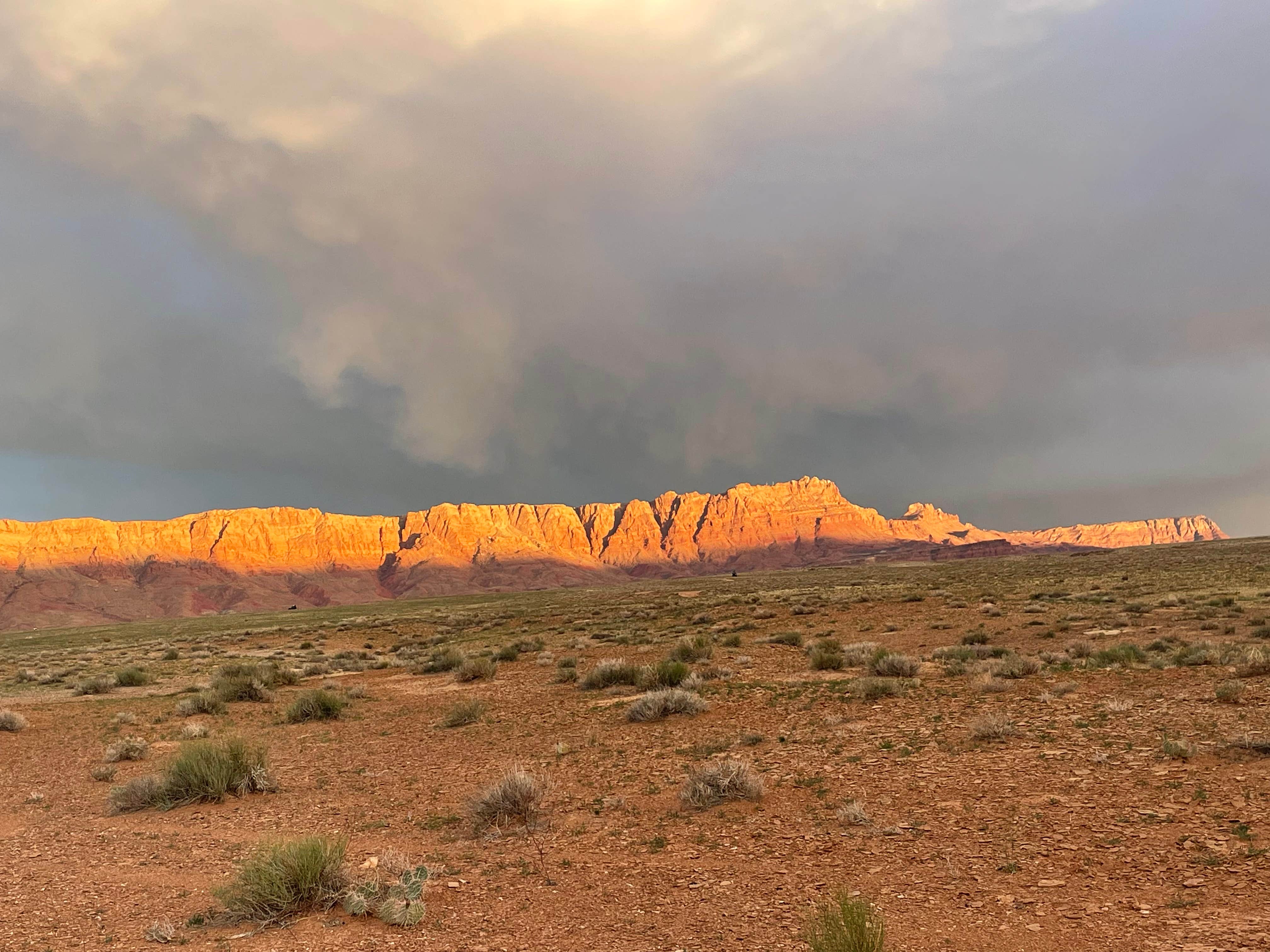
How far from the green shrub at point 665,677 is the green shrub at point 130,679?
68.5 ft

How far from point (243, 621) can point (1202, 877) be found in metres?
90.8

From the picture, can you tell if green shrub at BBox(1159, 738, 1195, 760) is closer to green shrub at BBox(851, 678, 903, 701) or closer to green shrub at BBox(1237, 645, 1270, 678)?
green shrub at BBox(1237, 645, 1270, 678)

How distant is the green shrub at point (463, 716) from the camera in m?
16.5

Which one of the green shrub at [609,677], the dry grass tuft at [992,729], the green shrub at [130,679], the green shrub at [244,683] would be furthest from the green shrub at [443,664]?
the dry grass tuft at [992,729]

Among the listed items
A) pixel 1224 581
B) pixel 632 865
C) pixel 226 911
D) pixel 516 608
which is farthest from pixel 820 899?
pixel 516 608

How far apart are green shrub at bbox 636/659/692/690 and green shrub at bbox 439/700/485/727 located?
13.0 feet

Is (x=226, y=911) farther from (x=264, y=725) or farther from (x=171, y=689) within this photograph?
(x=171, y=689)

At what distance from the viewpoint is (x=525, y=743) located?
46.2 feet

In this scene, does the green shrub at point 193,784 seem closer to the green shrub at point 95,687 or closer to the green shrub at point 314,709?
the green shrub at point 314,709

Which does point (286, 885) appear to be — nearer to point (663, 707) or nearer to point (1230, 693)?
point (663, 707)

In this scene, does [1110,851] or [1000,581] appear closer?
[1110,851]

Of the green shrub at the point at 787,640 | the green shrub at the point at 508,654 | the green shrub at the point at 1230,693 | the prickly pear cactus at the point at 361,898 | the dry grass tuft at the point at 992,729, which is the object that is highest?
the green shrub at the point at 1230,693

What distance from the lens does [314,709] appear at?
1856 cm

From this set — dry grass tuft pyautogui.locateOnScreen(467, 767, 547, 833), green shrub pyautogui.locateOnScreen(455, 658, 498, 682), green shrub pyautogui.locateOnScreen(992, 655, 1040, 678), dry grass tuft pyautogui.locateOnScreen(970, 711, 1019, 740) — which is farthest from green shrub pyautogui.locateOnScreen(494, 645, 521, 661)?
dry grass tuft pyautogui.locateOnScreen(970, 711, 1019, 740)
